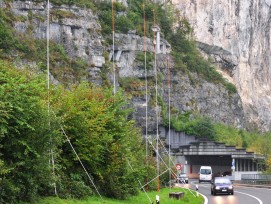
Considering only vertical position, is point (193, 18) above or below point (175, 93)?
above

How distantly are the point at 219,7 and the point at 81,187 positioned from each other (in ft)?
356

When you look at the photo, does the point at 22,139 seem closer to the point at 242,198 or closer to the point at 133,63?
the point at 242,198

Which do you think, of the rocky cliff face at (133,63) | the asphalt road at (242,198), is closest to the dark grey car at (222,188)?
the asphalt road at (242,198)

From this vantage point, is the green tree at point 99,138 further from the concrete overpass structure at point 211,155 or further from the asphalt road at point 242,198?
the concrete overpass structure at point 211,155

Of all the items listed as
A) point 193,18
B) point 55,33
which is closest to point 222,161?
point 55,33

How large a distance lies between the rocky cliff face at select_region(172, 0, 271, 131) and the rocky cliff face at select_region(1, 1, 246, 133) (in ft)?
33.4

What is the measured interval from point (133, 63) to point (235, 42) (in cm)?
3431

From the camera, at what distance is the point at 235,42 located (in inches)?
5074

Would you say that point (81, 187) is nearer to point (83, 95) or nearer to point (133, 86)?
point (83, 95)

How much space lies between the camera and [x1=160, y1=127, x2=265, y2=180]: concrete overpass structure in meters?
85.8

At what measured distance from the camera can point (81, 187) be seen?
82.9 ft

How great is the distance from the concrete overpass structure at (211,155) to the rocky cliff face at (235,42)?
29.4 metres

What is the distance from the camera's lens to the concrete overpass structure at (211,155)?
85812mm

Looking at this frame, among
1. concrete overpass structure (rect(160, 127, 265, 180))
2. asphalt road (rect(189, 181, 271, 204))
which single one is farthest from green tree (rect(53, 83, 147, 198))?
concrete overpass structure (rect(160, 127, 265, 180))
